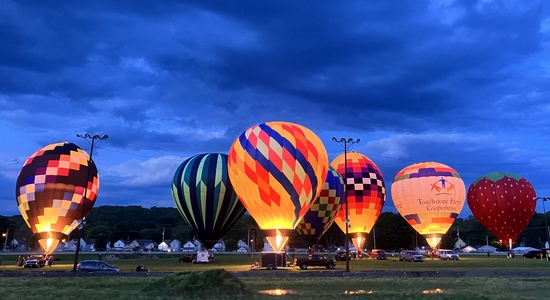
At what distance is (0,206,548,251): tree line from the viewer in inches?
3930

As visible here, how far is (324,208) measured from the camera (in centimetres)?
4775

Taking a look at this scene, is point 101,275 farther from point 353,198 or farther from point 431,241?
point 431,241

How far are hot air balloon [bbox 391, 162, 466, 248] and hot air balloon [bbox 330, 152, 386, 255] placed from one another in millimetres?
3453

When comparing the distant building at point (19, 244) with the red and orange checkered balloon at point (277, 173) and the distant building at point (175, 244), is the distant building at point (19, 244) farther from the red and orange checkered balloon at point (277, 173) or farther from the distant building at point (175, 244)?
the red and orange checkered balloon at point (277, 173)

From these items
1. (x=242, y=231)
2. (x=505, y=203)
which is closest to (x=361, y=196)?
(x=505, y=203)

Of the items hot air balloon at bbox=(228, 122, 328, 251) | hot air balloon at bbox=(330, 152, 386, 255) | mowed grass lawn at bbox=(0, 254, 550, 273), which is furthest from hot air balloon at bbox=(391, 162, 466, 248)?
hot air balloon at bbox=(228, 122, 328, 251)

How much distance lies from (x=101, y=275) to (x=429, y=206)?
38572 millimetres

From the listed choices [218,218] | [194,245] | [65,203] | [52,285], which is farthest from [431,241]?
[194,245]

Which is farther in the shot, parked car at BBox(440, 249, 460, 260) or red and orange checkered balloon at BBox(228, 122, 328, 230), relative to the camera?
parked car at BBox(440, 249, 460, 260)

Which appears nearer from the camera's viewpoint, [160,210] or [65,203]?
[65,203]

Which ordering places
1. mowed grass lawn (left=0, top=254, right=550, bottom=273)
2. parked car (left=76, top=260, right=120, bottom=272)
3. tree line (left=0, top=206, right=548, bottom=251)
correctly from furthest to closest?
1. tree line (left=0, top=206, right=548, bottom=251)
2. mowed grass lawn (left=0, top=254, right=550, bottom=273)
3. parked car (left=76, top=260, right=120, bottom=272)

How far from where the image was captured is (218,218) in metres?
43.1

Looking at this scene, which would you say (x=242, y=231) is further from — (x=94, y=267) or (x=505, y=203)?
(x=94, y=267)

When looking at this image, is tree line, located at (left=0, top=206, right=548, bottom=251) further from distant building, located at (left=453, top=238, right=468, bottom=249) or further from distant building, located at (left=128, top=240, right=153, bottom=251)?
distant building, located at (left=128, top=240, right=153, bottom=251)
